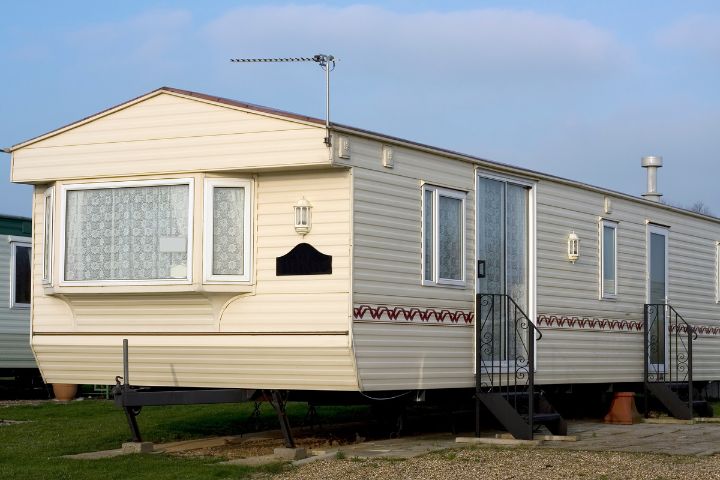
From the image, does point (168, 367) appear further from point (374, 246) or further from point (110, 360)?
point (374, 246)

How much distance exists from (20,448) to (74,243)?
7.50 feet

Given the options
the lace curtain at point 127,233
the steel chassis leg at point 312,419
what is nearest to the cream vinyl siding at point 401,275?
the lace curtain at point 127,233

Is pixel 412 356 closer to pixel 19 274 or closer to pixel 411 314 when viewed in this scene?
pixel 411 314

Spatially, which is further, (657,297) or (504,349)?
(657,297)

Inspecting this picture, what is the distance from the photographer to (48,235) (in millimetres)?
12664

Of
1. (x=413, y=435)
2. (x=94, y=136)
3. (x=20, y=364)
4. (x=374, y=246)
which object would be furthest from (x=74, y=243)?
(x=20, y=364)

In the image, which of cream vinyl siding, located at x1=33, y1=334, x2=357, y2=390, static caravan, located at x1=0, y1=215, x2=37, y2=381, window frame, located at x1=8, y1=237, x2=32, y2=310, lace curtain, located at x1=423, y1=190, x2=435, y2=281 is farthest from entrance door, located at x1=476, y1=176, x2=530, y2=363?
window frame, located at x1=8, y1=237, x2=32, y2=310

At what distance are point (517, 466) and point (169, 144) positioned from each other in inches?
184

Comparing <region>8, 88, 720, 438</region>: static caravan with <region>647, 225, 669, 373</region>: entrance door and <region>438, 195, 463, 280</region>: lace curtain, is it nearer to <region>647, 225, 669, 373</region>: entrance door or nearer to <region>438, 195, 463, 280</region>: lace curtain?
<region>438, 195, 463, 280</region>: lace curtain

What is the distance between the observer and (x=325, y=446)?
12445 millimetres

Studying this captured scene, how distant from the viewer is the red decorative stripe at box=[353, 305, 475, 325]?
448 inches

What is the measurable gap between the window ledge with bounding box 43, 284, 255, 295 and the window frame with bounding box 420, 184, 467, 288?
185 cm

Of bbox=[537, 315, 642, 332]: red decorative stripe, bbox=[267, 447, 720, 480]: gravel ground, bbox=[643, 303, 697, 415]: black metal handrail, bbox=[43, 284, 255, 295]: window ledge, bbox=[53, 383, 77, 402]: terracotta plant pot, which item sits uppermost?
bbox=[43, 284, 255, 295]: window ledge

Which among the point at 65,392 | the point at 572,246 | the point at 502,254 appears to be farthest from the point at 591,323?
the point at 65,392
